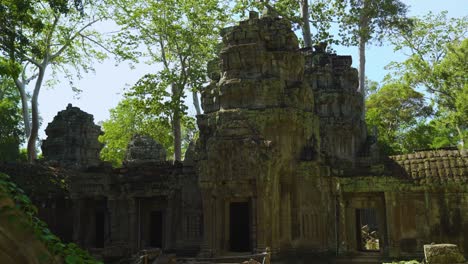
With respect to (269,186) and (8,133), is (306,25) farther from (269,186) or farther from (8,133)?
(8,133)

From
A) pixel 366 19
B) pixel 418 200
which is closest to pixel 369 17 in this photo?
pixel 366 19

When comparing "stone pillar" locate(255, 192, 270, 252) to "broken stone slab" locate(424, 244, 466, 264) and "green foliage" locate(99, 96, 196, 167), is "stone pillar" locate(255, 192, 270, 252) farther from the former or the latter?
"green foliage" locate(99, 96, 196, 167)

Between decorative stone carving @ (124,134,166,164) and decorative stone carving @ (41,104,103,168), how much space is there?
6.40ft

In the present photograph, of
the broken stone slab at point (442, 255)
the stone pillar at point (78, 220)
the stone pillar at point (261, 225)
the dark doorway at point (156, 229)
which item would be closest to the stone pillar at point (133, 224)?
the dark doorway at point (156, 229)

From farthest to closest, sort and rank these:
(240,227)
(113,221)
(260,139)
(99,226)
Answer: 1. (99,226)
2. (113,221)
3. (240,227)
4. (260,139)

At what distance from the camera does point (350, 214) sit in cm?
1800

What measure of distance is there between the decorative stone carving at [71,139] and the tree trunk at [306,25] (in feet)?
41.1

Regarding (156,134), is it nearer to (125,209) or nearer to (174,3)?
(174,3)

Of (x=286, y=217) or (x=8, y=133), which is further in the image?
(x=8, y=133)

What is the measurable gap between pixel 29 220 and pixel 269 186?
1202 centimetres

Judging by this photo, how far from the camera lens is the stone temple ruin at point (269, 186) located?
16219 millimetres

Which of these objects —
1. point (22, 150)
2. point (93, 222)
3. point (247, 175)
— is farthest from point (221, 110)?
point (22, 150)

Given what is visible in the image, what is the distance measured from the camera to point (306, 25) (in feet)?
92.4

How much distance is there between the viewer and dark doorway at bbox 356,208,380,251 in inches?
755
